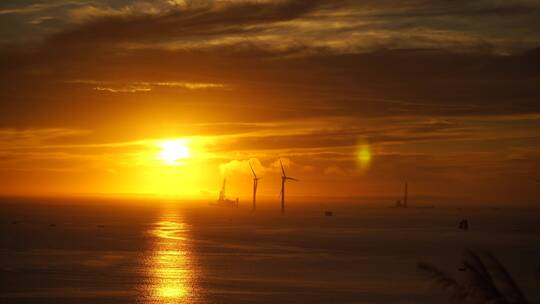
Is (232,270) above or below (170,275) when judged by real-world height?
below

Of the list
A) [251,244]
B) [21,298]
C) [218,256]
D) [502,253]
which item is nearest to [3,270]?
[21,298]

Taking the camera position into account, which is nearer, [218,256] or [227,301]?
[227,301]

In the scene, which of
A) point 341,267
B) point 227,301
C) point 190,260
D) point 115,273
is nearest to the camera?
point 227,301

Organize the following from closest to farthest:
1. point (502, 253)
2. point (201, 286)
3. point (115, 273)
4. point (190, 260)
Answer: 1. point (201, 286)
2. point (115, 273)
3. point (190, 260)
4. point (502, 253)

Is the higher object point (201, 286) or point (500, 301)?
point (500, 301)

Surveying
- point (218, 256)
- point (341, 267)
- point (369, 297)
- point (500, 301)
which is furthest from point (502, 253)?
point (500, 301)

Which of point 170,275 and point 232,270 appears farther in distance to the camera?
point 232,270

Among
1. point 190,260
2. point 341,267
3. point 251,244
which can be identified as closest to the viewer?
point 341,267

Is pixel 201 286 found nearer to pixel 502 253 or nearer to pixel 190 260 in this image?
pixel 190 260

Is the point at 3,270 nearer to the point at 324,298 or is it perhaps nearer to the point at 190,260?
the point at 190,260
